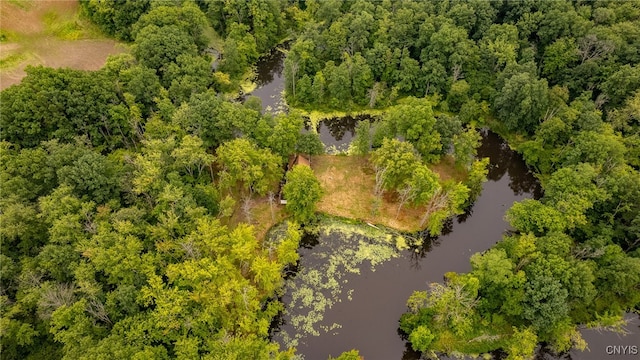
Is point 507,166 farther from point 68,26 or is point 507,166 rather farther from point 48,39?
point 48,39

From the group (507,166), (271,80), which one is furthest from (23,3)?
(507,166)

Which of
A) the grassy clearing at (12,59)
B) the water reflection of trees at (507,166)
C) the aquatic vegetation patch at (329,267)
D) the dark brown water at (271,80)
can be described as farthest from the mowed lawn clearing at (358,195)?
the grassy clearing at (12,59)

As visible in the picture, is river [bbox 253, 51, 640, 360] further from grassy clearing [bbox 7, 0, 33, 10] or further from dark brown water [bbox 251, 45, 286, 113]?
grassy clearing [bbox 7, 0, 33, 10]

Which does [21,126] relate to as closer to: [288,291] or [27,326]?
[27,326]

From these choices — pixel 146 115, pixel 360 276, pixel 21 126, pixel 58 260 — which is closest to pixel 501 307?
pixel 360 276

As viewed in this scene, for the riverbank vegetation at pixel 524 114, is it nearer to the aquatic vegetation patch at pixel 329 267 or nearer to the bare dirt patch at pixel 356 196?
the bare dirt patch at pixel 356 196

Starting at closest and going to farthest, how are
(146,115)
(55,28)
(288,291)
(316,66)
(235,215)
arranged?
1. (288,291)
2. (235,215)
3. (146,115)
4. (316,66)
5. (55,28)
